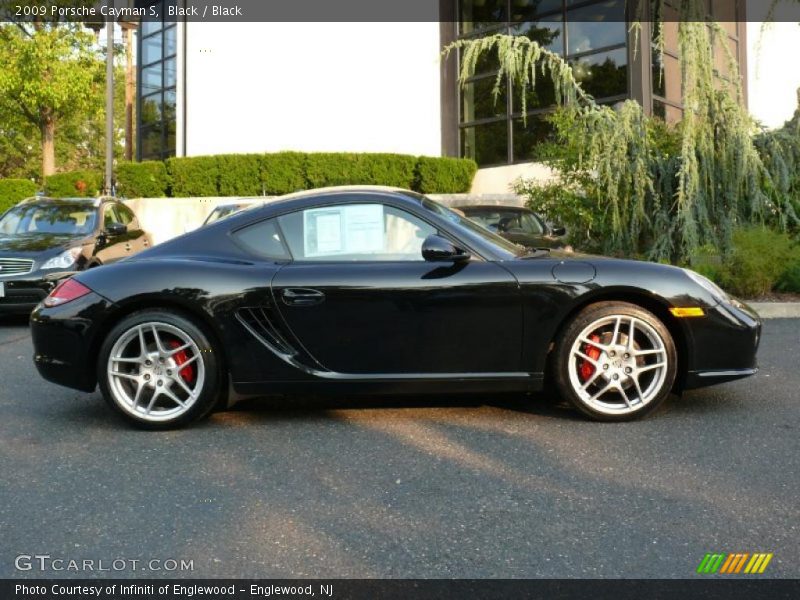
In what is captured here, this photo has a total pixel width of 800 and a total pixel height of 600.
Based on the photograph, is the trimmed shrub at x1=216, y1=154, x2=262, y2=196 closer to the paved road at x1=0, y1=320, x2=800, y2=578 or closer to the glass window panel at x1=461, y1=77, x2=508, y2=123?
the glass window panel at x1=461, y1=77, x2=508, y2=123

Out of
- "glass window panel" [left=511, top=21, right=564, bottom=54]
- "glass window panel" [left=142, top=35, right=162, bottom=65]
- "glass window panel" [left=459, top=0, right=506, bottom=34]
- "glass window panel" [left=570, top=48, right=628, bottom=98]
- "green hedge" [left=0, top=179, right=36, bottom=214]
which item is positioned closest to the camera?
"glass window panel" [left=570, top=48, right=628, bottom=98]

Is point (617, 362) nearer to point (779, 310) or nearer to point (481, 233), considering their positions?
point (481, 233)

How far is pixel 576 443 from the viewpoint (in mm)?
4277

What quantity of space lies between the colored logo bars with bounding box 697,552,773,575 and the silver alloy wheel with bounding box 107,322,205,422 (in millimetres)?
2799

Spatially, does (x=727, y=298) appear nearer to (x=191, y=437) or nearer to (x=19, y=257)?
(x=191, y=437)

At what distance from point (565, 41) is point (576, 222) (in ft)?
35.0

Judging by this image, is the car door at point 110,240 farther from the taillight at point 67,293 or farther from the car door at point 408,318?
the car door at point 408,318

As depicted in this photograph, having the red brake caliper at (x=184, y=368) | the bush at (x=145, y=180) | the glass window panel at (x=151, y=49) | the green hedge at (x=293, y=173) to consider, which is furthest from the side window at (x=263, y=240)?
the glass window panel at (x=151, y=49)

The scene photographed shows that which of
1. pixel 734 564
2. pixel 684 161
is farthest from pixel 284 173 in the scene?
pixel 734 564

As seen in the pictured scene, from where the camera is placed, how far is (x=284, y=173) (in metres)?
22.7

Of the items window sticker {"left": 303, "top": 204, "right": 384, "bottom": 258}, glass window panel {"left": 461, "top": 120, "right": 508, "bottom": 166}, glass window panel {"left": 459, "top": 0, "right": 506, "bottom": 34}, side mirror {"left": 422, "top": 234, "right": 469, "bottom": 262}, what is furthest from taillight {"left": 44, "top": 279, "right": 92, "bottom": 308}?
glass window panel {"left": 459, "top": 0, "right": 506, "bottom": 34}

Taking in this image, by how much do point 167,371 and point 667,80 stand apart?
57.1ft

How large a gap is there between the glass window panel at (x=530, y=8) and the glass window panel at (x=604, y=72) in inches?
65.2

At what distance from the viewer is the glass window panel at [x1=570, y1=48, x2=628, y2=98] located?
19.4 meters
